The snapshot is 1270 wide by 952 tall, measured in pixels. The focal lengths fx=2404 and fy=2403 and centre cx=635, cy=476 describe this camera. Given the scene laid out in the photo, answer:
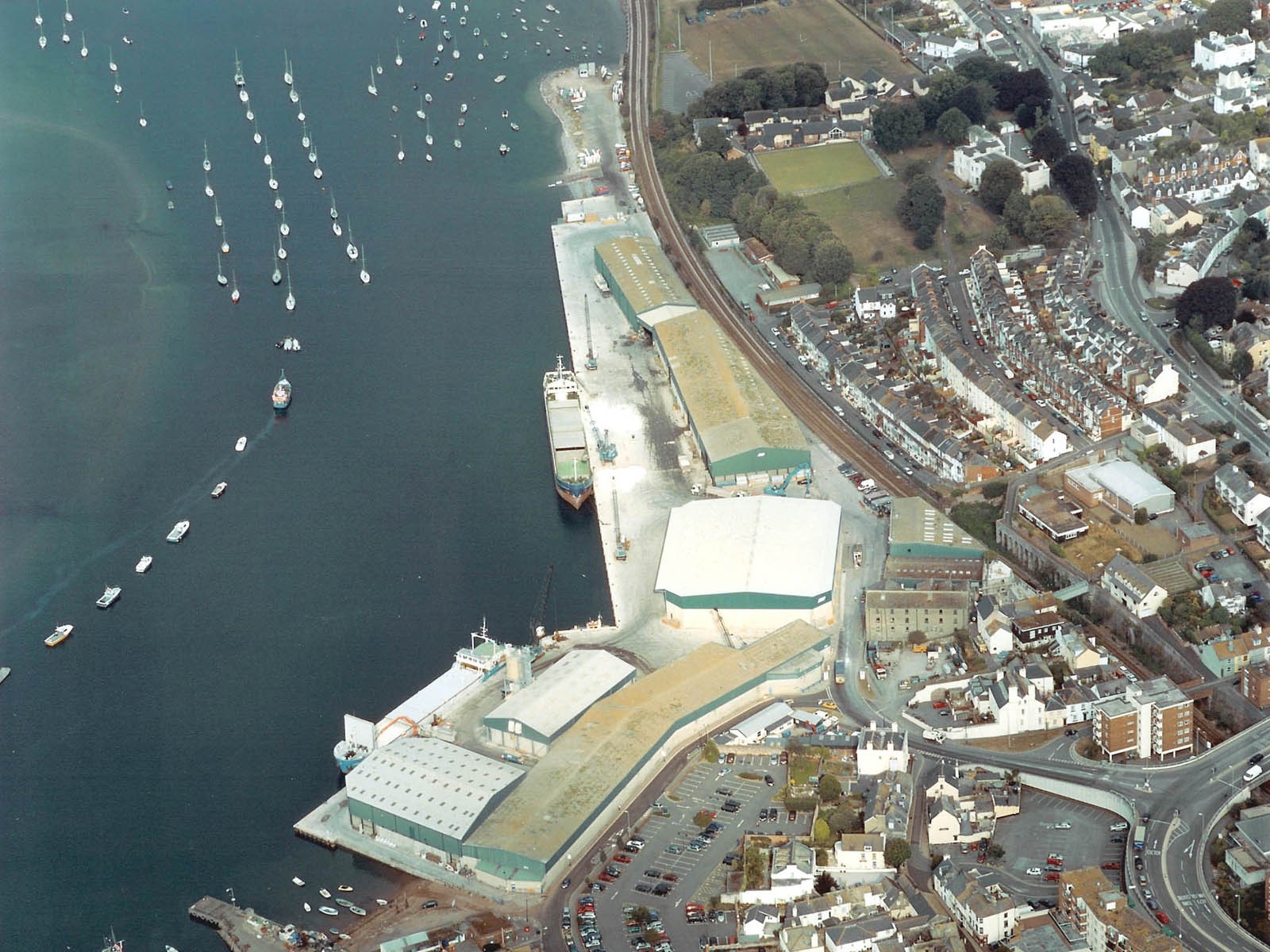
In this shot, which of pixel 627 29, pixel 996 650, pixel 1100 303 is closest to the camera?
pixel 996 650

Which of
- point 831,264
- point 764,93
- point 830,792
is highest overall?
point 764,93

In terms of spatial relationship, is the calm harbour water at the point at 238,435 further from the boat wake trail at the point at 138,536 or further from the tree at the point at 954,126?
the tree at the point at 954,126

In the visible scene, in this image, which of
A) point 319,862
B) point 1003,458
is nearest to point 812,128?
point 1003,458

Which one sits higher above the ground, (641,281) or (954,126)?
(954,126)

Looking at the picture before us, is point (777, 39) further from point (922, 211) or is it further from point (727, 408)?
point (727, 408)

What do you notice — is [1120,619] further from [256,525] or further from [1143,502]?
[256,525]

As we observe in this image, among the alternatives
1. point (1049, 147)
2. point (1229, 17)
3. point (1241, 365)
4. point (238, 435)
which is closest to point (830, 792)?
point (1241, 365)
